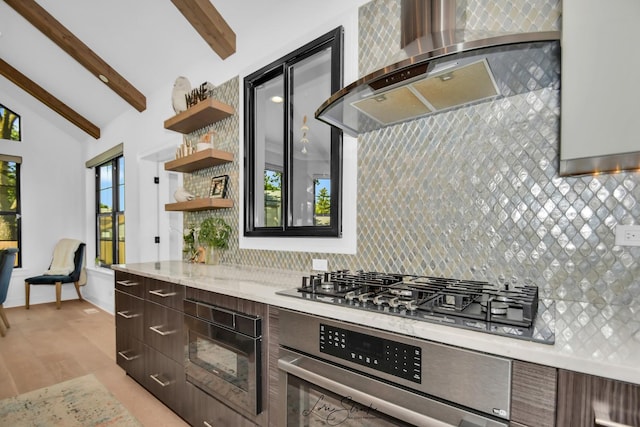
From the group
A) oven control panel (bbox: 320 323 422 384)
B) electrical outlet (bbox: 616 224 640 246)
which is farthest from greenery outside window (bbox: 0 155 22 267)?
electrical outlet (bbox: 616 224 640 246)

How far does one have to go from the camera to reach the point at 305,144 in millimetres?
2580

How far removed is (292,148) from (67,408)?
239 centimetres

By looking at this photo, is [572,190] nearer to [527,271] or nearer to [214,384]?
[527,271]

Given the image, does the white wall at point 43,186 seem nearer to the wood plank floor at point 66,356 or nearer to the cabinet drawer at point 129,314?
the wood plank floor at point 66,356

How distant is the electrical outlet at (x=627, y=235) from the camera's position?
1126 millimetres

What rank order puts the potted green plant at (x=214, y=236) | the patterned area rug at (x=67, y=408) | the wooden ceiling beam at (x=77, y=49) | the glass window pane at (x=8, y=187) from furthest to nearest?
the glass window pane at (x=8, y=187)
the wooden ceiling beam at (x=77, y=49)
the potted green plant at (x=214, y=236)
the patterned area rug at (x=67, y=408)

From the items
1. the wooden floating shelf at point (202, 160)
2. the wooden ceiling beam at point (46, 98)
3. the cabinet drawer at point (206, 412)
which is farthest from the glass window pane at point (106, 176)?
the cabinet drawer at point (206, 412)

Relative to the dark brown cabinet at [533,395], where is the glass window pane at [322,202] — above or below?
above

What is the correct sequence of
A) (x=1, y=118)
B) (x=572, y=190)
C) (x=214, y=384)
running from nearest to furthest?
(x=572, y=190)
(x=214, y=384)
(x=1, y=118)

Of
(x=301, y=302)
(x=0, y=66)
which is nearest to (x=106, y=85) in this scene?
(x=0, y=66)

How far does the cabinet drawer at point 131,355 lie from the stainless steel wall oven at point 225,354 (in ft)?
2.50

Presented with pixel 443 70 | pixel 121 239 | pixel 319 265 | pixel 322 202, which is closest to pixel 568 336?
pixel 443 70

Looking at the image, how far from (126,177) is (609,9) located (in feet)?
15.9

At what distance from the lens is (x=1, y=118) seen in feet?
17.2
